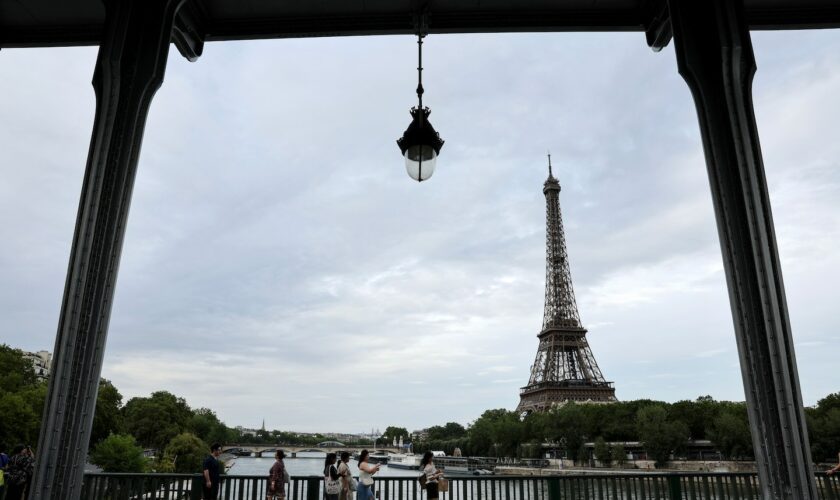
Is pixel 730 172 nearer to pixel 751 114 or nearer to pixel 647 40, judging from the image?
pixel 751 114

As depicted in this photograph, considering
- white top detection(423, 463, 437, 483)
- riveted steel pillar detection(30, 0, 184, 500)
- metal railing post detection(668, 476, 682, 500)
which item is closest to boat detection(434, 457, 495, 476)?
metal railing post detection(668, 476, 682, 500)

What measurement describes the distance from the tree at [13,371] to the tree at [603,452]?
52780mm

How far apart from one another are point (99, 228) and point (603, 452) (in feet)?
197

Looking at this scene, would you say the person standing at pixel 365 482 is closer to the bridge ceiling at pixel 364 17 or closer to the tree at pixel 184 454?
the bridge ceiling at pixel 364 17

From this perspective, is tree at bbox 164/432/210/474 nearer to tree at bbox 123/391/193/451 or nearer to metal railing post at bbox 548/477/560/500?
tree at bbox 123/391/193/451

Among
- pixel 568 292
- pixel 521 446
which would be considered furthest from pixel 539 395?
pixel 568 292

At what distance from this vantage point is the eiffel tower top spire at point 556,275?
7219 centimetres

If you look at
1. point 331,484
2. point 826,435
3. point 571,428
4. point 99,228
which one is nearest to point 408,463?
point 571,428

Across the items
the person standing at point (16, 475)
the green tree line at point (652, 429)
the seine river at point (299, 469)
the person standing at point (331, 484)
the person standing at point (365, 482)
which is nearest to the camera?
the person standing at point (365, 482)

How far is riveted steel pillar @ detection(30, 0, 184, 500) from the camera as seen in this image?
4.24 meters

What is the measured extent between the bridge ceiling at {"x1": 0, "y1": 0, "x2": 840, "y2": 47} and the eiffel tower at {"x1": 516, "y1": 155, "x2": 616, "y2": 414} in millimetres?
65304

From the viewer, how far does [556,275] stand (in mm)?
76125

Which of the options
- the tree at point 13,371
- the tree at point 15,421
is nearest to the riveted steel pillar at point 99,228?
the tree at point 15,421

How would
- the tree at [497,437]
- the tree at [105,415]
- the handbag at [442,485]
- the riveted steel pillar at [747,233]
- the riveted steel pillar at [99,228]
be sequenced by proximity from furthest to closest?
1. the tree at [497,437]
2. the tree at [105,415]
3. the handbag at [442,485]
4. the riveted steel pillar at [99,228]
5. the riveted steel pillar at [747,233]
